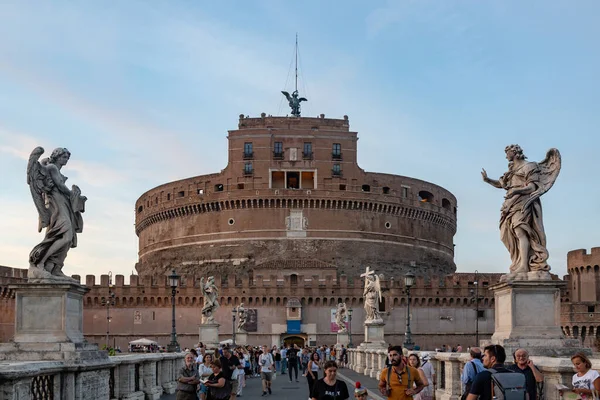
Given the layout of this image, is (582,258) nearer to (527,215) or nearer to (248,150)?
(248,150)

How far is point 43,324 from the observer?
34.0ft

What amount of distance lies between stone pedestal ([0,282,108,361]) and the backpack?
539cm

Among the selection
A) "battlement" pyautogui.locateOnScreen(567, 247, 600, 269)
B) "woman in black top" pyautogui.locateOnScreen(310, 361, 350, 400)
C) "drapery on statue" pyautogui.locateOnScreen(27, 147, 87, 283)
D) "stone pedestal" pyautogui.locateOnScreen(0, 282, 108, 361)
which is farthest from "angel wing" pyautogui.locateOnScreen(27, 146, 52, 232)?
"battlement" pyautogui.locateOnScreen(567, 247, 600, 269)

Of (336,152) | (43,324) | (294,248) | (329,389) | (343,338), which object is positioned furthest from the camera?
(336,152)

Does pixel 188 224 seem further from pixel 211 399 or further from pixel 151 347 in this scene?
pixel 211 399

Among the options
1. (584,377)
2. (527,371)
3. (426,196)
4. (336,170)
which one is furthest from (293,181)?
(584,377)

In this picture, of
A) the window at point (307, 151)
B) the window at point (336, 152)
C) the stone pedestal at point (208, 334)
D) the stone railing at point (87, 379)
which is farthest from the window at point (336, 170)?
the stone railing at point (87, 379)

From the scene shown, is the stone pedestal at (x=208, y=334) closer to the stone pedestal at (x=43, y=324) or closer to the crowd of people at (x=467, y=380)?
the crowd of people at (x=467, y=380)

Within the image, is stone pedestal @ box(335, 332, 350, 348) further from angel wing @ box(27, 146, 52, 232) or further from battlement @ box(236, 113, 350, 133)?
angel wing @ box(27, 146, 52, 232)

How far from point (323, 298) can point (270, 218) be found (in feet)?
40.2

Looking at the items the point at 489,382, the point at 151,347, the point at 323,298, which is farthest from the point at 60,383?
the point at 323,298

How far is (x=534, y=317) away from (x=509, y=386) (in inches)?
161

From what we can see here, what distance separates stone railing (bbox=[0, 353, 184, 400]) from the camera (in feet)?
25.4

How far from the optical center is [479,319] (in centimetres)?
6469
